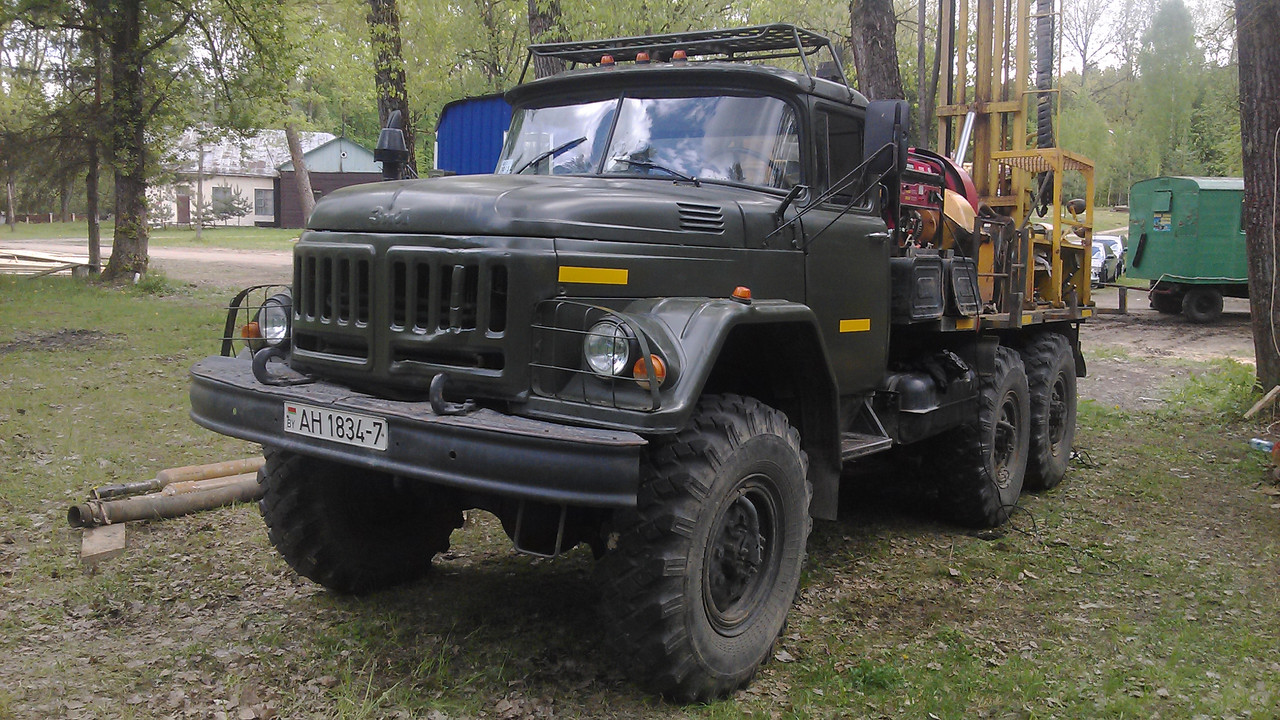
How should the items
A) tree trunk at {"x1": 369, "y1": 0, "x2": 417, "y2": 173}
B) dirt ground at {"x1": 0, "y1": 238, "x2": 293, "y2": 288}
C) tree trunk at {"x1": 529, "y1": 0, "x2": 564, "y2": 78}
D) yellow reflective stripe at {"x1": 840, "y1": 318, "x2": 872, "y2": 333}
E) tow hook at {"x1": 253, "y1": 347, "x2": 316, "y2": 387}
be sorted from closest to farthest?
tow hook at {"x1": 253, "y1": 347, "x2": 316, "y2": 387} → yellow reflective stripe at {"x1": 840, "y1": 318, "x2": 872, "y2": 333} → tree trunk at {"x1": 369, "y1": 0, "x2": 417, "y2": 173} → tree trunk at {"x1": 529, "y1": 0, "x2": 564, "y2": 78} → dirt ground at {"x1": 0, "y1": 238, "x2": 293, "y2": 288}

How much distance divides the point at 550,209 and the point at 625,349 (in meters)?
0.62

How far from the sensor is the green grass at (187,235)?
123 ft

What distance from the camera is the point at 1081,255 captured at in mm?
8445

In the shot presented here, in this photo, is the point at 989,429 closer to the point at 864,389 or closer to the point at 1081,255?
the point at 864,389

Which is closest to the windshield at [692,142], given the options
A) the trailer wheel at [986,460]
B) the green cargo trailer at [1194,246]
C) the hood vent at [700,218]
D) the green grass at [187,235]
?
the hood vent at [700,218]

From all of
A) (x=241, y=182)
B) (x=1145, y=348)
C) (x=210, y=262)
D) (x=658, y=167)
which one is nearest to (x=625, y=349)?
(x=658, y=167)

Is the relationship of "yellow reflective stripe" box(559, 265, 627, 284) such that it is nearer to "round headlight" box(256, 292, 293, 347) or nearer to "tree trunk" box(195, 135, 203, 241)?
"round headlight" box(256, 292, 293, 347)

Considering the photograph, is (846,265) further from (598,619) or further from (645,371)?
(598,619)

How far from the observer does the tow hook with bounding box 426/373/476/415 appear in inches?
144

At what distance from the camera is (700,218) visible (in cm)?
434

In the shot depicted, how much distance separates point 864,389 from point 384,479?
2.42 meters

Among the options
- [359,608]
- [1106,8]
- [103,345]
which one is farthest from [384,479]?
[1106,8]

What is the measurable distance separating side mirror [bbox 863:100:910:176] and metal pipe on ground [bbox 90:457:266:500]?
4.28 metres

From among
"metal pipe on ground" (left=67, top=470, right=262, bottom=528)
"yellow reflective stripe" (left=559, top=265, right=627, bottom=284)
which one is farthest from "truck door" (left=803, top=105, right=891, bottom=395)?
"metal pipe on ground" (left=67, top=470, right=262, bottom=528)
